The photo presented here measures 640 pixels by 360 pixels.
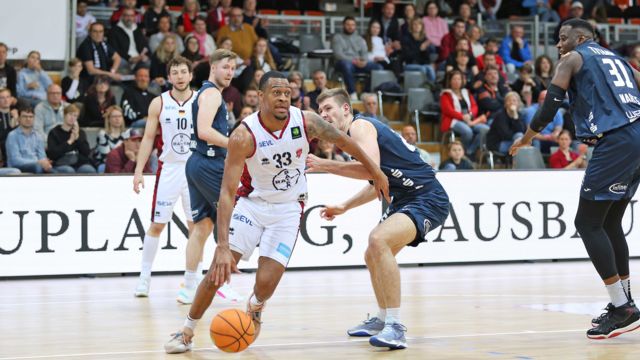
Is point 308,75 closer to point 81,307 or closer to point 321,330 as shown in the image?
point 81,307

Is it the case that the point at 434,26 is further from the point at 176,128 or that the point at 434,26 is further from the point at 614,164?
the point at 614,164

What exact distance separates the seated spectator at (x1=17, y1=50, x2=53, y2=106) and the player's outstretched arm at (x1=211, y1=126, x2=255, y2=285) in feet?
31.5

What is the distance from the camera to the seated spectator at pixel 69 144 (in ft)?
46.9

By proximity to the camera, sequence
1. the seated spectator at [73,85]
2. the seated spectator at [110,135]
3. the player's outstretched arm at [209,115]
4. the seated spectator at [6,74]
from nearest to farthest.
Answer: the player's outstretched arm at [209,115], the seated spectator at [110,135], the seated spectator at [6,74], the seated spectator at [73,85]

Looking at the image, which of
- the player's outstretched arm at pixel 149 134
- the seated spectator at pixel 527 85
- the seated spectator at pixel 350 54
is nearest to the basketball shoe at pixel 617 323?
the player's outstretched arm at pixel 149 134

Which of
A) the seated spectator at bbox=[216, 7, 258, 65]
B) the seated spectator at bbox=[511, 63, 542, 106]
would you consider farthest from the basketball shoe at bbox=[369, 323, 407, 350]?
the seated spectator at bbox=[511, 63, 542, 106]

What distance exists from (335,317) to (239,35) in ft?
31.8

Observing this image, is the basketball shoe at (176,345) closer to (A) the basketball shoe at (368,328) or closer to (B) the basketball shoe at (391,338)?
(B) the basketball shoe at (391,338)

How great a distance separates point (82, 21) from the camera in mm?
17484

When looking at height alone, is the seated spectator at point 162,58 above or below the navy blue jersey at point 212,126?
above

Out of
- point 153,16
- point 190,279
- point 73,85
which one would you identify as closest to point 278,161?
point 190,279

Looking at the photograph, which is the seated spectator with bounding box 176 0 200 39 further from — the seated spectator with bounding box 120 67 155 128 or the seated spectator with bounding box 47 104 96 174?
the seated spectator with bounding box 47 104 96 174

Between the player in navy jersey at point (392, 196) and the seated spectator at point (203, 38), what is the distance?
9.99 m

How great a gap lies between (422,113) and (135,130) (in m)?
5.71
